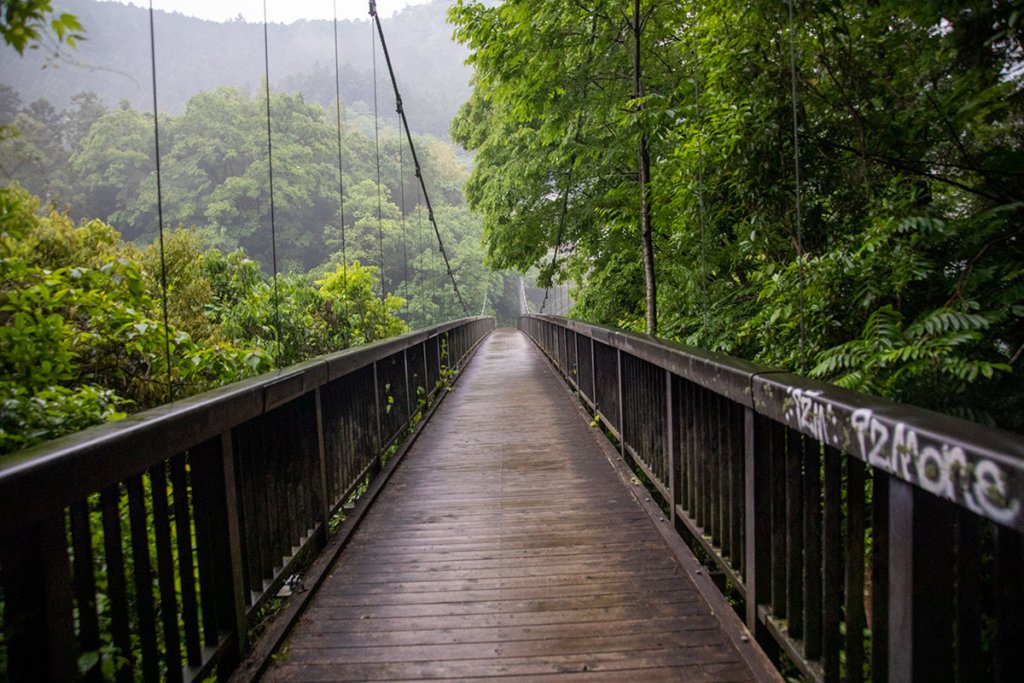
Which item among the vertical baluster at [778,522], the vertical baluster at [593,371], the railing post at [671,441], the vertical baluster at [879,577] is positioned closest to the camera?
the vertical baluster at [879,577]

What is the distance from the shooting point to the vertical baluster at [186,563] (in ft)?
4.51

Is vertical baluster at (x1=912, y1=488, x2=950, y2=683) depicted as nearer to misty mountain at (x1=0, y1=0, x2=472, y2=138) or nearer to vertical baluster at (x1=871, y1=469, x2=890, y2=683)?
vertical baluster at (x1=871, y1=469, x2=890, y2=683)

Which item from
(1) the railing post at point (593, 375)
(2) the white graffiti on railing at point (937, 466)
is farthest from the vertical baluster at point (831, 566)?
(1) the railing post at point (593, 375)

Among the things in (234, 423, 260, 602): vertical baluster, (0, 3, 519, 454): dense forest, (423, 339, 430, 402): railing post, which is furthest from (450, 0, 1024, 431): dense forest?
(0, 3, 519, 454): dense forest

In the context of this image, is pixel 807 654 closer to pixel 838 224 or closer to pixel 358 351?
pixel 358 351

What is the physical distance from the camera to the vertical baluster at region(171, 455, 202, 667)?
4.51 ft

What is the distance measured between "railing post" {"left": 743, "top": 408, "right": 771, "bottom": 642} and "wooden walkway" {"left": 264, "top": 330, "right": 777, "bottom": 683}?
0.44 ft

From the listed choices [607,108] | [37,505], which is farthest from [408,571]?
[607,108]

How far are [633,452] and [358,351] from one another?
1.56m

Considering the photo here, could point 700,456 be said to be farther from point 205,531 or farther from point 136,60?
point 136,60

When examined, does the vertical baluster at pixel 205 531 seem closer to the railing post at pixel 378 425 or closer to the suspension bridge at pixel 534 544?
the suspension bridge at pixel 534 544

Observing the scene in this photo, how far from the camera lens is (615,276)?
7.88 meters

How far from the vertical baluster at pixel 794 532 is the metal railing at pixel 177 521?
1370 millimetres

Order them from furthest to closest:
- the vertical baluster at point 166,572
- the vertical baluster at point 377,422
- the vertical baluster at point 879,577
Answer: the vertical baluster at point 377,422 → the vertical baluster at point 166,572 → the vertical baluster at point 879,577
